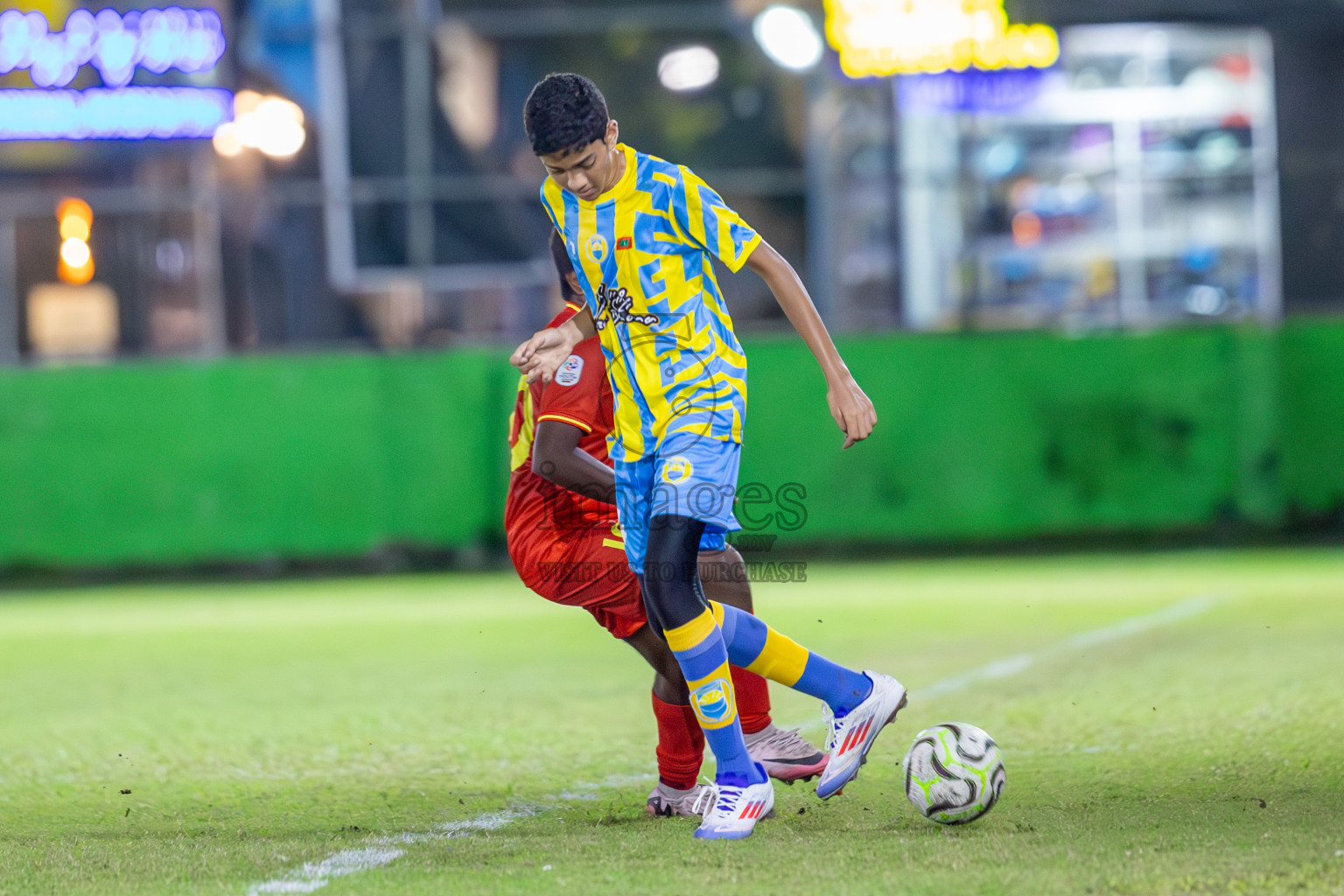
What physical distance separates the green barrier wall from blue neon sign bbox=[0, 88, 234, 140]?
17.4ft

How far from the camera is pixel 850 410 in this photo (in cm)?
355

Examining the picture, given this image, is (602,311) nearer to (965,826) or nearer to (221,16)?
(965,826)

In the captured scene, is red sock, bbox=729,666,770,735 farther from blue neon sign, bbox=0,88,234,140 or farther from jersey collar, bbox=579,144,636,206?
blue neon sign, bbox=0,88,234,140

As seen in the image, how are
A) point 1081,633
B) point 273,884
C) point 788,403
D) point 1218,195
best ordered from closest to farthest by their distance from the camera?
1. point 273,884
2. point 1081,633
3. point 788,403
4. point 1218,195

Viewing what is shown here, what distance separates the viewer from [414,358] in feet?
36.8

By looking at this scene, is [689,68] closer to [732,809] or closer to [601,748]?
[601,748]

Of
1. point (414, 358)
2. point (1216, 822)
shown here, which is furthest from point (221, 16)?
point (1216, 822)

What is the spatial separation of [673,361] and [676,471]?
0.91 ft

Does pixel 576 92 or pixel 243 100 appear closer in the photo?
pixel 576 92

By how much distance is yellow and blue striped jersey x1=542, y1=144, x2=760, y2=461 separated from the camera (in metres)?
3.59

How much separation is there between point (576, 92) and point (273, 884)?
6.29 ft

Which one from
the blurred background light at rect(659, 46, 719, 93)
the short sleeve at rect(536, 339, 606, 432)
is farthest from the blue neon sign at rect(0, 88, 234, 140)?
the short sleeve at rect(536, 339, 606, 432)

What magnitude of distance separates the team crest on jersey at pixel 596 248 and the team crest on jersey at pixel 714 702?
3.50ft

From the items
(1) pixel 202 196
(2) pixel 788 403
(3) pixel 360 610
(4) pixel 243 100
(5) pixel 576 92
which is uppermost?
(4) pixel 243 100
